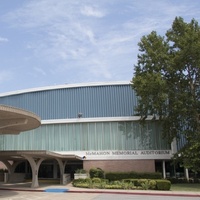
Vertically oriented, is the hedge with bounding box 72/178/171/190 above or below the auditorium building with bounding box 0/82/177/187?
below

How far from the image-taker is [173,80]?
1334 inches

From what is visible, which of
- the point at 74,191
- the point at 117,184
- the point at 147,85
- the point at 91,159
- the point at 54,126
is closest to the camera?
the point at 74,191

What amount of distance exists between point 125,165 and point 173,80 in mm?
11573

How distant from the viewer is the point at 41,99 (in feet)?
138

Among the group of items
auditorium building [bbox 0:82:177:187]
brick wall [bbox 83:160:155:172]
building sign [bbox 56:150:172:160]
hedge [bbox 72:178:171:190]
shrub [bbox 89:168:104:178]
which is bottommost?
hedge [bbox 72:178:171:190]

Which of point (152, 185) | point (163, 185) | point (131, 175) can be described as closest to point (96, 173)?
point (131, 175)

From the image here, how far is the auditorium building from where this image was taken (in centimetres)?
3728

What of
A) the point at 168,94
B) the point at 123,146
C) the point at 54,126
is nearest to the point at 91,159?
the point at 123,146

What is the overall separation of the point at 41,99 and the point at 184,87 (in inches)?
753

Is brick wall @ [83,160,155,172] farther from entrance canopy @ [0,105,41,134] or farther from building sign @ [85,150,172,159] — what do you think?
entrance canopy @ [0,105,41,134]

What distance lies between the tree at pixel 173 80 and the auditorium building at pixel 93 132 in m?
3.05

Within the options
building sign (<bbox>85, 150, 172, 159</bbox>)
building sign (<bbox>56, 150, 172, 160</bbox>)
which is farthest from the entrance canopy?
building sign (<bbox>85, 150, 172, 159</bbox>)

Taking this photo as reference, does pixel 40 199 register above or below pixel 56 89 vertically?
below

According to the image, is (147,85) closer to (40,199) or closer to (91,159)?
(91,159)
